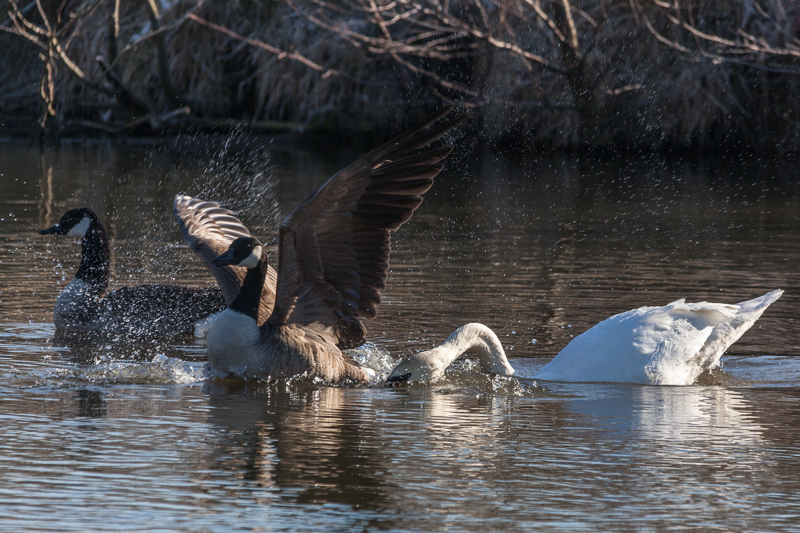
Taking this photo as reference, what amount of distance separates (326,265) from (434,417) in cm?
151

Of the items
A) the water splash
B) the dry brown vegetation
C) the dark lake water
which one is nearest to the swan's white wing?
the dark lake water

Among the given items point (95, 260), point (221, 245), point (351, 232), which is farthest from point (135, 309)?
point (351, 232)

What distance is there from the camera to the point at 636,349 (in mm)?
6125

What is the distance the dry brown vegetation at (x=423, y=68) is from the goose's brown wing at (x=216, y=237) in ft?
30.4

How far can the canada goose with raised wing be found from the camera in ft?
19.8

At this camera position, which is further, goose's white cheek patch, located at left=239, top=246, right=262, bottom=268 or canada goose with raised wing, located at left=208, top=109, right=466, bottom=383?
goose's white cheek patch, located at left=239, top=246, right=262, bottom=268

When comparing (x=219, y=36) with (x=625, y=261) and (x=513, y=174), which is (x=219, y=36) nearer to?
(x=513, y=174)

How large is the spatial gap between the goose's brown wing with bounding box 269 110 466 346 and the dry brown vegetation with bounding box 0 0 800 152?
1136 centimetres

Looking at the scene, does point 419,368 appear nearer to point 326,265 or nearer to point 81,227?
point 326,265

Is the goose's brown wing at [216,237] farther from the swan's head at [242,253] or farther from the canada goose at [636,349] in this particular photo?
the canada goose at [636,349]

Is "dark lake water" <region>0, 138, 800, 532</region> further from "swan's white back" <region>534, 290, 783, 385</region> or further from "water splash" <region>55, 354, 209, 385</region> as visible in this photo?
"swan's white back" <region>534, 290, 783, 385</region>

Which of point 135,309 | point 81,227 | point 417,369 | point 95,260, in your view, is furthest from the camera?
point 81,227

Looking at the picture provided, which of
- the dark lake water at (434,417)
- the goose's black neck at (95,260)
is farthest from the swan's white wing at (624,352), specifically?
the goose's black neck at (95,260)

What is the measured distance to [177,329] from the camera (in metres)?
7.72
